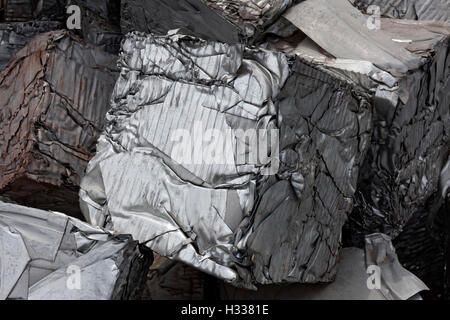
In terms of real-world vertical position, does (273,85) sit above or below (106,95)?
above

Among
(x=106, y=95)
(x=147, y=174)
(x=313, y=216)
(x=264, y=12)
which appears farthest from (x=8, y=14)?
(x=313, y=216)

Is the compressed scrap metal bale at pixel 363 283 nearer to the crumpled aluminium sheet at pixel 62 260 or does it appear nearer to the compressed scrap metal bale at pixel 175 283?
the compressed scrap metal bale at pixel 175 283

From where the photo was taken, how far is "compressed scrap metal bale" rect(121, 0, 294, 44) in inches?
69.1

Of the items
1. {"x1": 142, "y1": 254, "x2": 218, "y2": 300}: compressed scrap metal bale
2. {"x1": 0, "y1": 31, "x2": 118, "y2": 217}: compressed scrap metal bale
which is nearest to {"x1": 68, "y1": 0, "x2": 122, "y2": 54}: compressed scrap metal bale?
{"x1": 0, "y1": 31, "x2": 118, "y2": 217}: compressed scrap metal bale

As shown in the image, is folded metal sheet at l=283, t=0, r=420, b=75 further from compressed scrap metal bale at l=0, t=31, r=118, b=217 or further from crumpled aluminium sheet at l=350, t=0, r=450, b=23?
compressed scrap metal bale at l=0, t=31, r=118, b=217

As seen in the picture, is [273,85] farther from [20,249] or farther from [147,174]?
[20,249]

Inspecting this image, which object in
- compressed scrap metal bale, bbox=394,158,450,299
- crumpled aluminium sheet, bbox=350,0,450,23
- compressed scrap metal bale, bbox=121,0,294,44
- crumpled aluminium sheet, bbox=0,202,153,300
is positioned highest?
crumpled aluminium sheet, bbox=350,0,450,23

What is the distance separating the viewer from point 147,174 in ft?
4.56

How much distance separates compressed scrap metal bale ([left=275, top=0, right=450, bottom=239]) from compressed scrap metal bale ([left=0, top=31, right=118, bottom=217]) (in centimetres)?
51

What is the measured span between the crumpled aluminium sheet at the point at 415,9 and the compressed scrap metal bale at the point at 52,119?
32.0 inches

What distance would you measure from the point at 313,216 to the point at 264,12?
56cm

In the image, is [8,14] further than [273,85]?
Yes

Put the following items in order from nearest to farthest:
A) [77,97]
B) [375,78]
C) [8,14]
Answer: [375,78] < [77,97] < [8,14]

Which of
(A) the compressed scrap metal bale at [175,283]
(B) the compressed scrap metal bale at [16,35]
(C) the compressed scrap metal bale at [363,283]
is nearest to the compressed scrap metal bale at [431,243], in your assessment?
(C) the compressed scrap metal bale at [363,283]
